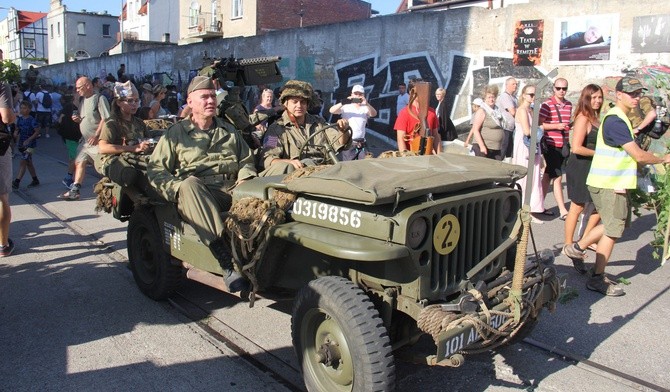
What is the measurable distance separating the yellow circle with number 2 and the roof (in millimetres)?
92289

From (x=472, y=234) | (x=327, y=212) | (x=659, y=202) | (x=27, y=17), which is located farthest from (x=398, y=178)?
(x=27, y=17)

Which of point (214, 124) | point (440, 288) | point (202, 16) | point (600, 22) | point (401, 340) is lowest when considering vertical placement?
point (401, 340)

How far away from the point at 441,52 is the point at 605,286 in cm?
1037

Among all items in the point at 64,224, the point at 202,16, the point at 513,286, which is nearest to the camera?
the point at 513,286

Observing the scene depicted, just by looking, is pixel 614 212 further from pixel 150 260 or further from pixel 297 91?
pixel 150 260

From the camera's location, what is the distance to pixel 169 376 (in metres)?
3.95

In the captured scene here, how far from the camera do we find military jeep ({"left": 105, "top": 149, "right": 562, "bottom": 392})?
3.18 meters

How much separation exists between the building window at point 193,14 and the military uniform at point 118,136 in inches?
1530

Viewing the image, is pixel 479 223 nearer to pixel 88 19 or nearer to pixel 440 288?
pixel 440 288

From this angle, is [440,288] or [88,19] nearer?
[440,288]

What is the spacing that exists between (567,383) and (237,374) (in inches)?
88.5

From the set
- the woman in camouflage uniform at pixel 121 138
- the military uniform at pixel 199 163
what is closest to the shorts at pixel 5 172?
the woman in camouflage uniform at pixel 121 138

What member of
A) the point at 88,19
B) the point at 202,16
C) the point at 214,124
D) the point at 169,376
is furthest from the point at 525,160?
the point at 88,19

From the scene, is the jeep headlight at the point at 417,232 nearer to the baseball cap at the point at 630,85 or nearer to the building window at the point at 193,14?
the baseball cap at the point at 630,85
